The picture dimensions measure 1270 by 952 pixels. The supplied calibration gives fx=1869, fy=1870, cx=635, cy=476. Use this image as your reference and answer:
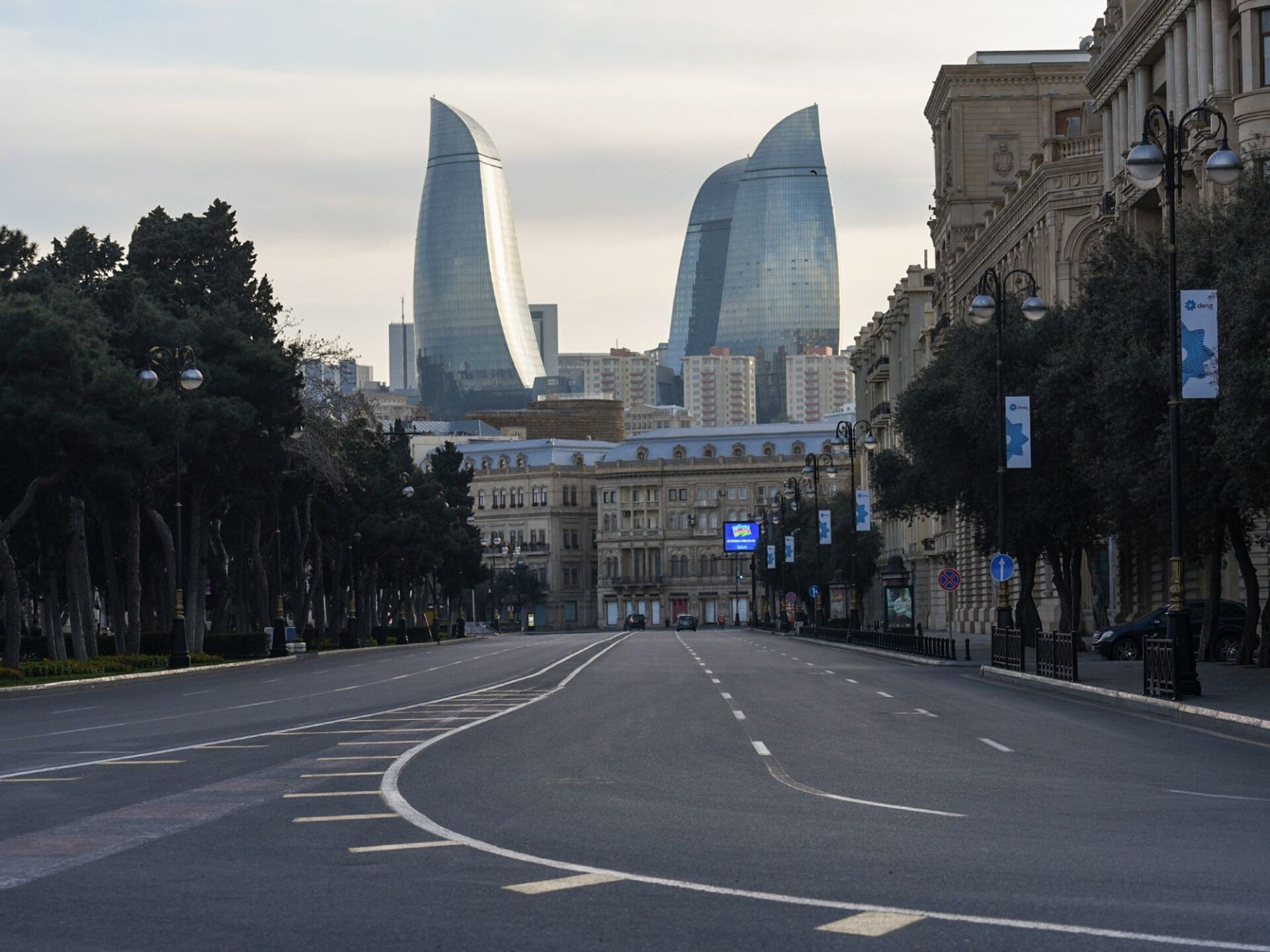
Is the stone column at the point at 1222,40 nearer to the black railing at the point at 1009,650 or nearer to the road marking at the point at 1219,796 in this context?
the black railing at the point at 1009,650

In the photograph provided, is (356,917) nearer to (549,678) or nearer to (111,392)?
(549,678)

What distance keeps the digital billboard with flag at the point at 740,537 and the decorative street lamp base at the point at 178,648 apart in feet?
339

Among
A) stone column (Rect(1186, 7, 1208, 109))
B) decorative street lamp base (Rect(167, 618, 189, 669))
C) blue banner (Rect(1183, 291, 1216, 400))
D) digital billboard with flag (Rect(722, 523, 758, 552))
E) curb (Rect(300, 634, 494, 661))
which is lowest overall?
curb (Rect(300, 634, 494, 661))

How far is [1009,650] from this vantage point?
4306cm

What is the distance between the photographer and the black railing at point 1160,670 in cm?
2883

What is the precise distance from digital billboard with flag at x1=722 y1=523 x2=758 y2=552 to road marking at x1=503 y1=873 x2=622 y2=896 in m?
145

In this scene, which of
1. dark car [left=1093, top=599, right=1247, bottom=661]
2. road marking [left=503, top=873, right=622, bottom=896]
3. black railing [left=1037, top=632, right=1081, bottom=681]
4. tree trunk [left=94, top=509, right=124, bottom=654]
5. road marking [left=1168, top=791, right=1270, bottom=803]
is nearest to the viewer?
road marking [left=503, top=873, right=622, bottom=896]

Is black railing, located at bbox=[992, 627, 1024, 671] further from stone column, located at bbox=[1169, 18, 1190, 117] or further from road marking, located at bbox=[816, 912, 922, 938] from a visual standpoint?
road marking, located at bbox=[816, 912, 922, 938]

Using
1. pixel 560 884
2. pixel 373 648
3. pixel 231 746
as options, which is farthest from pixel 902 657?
pixel 560 884

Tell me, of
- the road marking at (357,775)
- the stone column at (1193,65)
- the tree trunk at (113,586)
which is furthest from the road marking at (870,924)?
the tree trunk at (113,586)

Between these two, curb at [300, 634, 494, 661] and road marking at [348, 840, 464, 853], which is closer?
road marking at [348, 840, 464, 853]

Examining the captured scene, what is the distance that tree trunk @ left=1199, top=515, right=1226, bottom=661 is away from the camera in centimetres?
4162

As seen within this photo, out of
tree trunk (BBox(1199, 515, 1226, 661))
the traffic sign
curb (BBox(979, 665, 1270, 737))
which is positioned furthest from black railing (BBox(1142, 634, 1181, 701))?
the traffic sign

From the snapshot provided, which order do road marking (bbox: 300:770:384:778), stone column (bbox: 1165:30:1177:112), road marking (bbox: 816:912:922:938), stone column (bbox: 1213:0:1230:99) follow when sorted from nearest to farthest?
road marking (bbox: 816:912:922:938) < road marking (bbox: 300:770:384:778) < stone column (bbox: 1213:0:1230:99) < stone column (bbox: 1165:30:1177:112)
